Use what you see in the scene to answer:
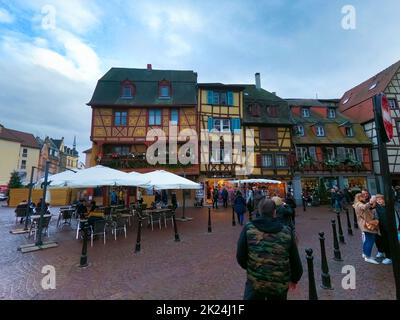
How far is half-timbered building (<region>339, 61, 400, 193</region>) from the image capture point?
23812mm

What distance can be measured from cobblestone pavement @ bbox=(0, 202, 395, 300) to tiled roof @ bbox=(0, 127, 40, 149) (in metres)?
45.5

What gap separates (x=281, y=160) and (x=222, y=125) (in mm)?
6970

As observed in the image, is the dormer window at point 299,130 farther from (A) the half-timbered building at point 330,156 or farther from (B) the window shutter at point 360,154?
(B) the window shutter at point 360,154

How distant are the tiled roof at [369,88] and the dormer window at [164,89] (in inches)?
838

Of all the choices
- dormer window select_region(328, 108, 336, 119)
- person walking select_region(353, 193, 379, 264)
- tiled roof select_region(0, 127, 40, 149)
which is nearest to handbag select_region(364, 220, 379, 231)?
person walking select_region(353, 193, 379, 264)

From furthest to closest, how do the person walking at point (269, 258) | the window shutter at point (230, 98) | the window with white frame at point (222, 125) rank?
the window shutter at point (230, 98) < the window with white frame at point (222, 125) < the person walking at point (269, 258)

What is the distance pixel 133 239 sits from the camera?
8453 mm

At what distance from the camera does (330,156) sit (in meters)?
24.3

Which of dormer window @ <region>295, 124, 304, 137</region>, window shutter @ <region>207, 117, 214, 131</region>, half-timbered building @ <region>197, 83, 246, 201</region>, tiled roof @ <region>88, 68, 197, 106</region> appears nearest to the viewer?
tiled roof @ <region>88, 68, 197, 106</region>

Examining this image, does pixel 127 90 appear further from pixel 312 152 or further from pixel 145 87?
pixel 312 152

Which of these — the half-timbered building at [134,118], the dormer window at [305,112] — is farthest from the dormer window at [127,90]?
the dormer window at [305,112]

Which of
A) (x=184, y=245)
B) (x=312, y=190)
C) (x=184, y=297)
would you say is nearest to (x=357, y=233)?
(x=184, y=245)

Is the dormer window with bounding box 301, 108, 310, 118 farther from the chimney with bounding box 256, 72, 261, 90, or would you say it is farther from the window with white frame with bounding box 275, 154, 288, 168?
the window with white frame with bounding box 275, 154, 288, 168

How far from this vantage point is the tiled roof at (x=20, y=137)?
42844mm
